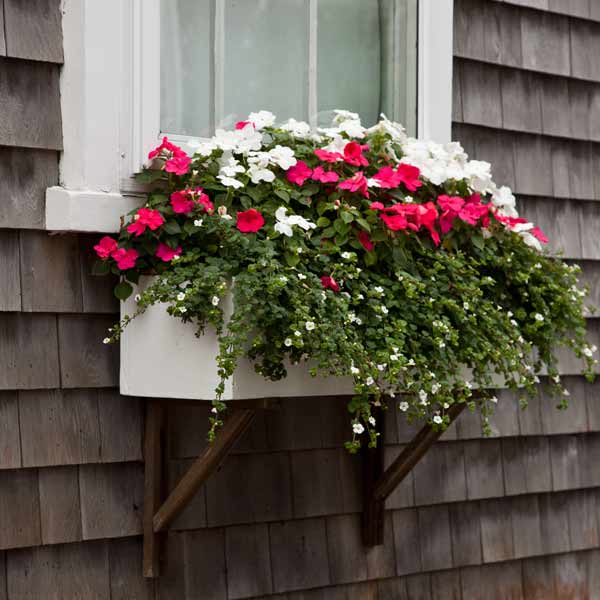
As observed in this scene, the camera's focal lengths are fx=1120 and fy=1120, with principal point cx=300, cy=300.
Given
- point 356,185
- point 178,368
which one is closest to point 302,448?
point 178,368

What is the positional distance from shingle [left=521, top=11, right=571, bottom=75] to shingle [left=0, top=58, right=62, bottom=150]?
161 centimetres

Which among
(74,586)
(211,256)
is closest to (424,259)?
(211,256)

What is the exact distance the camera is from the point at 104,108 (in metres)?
2.48

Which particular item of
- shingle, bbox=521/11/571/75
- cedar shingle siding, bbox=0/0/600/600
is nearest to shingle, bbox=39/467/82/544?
cedar shingle siding, bbox=0/0/600/600

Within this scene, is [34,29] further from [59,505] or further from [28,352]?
[59,505]

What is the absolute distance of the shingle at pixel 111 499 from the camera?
2533 millimetres

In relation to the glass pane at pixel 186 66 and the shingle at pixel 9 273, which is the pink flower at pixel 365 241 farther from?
the shingle at pixel 9 273

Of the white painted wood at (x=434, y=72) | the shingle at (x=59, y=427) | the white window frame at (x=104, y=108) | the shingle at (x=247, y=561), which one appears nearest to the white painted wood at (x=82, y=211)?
the white window frame at (x=104, y=108)

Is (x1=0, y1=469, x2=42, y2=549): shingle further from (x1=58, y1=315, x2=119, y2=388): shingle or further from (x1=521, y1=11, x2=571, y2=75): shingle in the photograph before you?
(x1=521, y1=11, x2=571, y2=75): shingle

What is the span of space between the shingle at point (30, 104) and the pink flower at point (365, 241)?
2.28 feet

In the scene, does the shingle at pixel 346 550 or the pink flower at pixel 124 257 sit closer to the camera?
the pink flower at pixel 124 257

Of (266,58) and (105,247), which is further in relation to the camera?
(266,58)

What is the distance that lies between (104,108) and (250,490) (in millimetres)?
1022

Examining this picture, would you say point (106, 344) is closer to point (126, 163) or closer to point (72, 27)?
point (126, 163)
